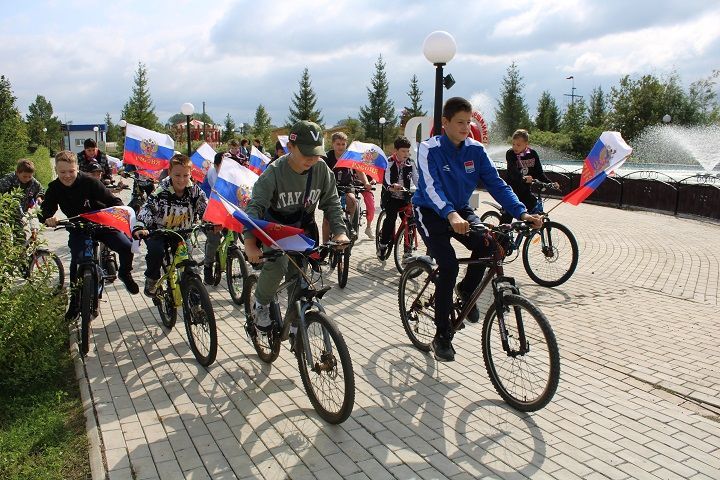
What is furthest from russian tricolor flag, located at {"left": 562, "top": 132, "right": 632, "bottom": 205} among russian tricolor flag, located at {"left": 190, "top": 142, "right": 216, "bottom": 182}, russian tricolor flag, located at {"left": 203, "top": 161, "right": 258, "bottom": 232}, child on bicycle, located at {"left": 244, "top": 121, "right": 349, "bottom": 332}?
russian tricolor flag, located at {"left": 190, "top": 142, "right": 216, "bottom": 182}

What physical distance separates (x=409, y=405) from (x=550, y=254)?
418 cm

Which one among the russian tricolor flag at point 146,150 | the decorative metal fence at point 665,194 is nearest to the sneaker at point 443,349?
the russian tricolor flag at point 146,150

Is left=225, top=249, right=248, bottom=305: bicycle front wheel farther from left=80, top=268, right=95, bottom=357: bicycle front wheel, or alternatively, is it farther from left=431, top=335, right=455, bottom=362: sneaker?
left=431, top=335, right=455, bottom=362: sneaker

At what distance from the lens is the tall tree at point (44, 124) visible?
243ft

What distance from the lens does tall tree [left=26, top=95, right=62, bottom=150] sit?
74.2 m

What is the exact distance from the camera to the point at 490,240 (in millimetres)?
4418

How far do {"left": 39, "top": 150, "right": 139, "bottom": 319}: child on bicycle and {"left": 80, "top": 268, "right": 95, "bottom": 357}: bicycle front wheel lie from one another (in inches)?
18.2

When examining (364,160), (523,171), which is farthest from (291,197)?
(523,171)

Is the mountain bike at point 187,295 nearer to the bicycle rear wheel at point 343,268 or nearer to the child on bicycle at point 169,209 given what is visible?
the child on bicycle at point 169,209

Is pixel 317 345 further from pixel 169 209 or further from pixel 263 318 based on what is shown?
pixel 169 209

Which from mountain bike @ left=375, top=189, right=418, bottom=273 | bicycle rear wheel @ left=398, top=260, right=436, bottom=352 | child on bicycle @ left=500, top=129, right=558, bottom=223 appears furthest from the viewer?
child on bicycle @ left=500, top=129, right=558, bottom=223

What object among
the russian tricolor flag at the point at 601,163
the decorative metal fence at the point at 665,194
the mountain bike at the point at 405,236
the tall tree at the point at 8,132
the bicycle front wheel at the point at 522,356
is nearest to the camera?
the bicycle front wheel at the point at 522,356

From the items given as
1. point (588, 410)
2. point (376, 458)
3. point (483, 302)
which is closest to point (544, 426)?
point (588, 410)

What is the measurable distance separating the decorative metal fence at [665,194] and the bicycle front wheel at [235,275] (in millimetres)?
12097
